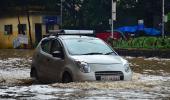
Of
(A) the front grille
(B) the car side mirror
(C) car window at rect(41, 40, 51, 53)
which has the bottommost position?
(A) the front grille

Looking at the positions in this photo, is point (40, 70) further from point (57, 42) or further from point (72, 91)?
point (72, 91)

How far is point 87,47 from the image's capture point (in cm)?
1510

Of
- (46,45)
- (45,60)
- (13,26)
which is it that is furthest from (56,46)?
(13,26)

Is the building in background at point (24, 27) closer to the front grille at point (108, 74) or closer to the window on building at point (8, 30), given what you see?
the window on building at point (8, 30)

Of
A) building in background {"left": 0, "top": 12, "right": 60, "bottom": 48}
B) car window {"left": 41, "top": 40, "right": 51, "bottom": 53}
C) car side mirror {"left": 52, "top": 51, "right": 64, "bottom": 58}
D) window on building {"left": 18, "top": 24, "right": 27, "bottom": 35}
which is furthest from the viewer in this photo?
window on building {"left": 18, "top": 24, "right": 27, "bottom": 35}

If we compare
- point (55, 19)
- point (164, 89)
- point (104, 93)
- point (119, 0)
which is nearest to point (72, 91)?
point (104, 93)

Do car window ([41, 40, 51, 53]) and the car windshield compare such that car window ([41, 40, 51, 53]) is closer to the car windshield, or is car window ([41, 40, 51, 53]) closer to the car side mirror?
the car windshield

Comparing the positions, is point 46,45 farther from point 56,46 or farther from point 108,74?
point 108,74

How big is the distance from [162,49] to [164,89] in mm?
17439

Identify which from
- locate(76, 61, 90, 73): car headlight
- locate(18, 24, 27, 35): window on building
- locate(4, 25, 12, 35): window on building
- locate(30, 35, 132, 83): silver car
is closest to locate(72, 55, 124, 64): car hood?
locate(30, 35, 132, 83): silver car

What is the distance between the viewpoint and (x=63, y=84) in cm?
1355

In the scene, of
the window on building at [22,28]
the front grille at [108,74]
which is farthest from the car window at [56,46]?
the window on building at [22,28]

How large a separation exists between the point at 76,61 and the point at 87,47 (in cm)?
130

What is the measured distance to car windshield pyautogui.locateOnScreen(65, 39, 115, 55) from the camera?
581 inches
